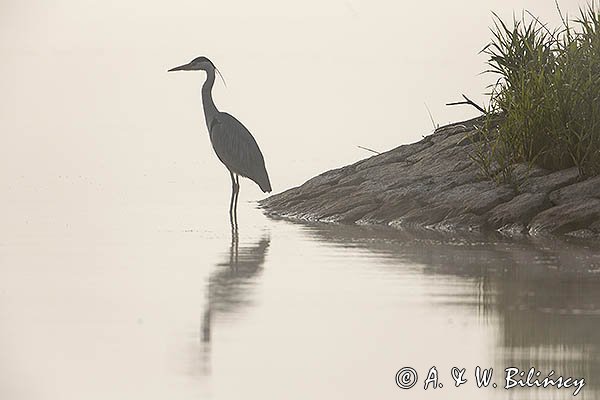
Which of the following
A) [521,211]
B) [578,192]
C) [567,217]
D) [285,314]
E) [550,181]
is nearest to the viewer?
[285,314]

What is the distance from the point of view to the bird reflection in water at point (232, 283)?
885cm

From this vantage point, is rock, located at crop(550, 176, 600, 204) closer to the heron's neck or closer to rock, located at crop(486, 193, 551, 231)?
rock, located at crop(486, 193, 551, 231)

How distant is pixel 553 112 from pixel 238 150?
507 cm

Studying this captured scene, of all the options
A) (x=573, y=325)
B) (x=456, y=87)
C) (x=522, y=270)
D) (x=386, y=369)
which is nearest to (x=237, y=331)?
(x=386, y=369)

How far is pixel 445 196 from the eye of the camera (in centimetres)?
1504

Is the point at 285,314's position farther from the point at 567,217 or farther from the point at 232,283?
the point at 567,217

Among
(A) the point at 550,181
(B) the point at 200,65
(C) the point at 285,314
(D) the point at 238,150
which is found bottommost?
(C) the point at 285,314

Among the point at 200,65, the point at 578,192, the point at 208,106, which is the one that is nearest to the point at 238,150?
the point at 208,106

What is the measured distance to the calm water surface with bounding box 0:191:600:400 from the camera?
757cm

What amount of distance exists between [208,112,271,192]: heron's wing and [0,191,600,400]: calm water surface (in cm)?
449

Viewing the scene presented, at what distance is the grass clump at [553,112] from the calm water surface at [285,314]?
147cm

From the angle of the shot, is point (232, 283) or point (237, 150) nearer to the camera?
point (232, 283)

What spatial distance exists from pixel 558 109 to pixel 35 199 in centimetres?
672

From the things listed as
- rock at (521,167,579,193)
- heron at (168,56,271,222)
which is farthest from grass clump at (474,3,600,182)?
heron at (168,56,271,222)
